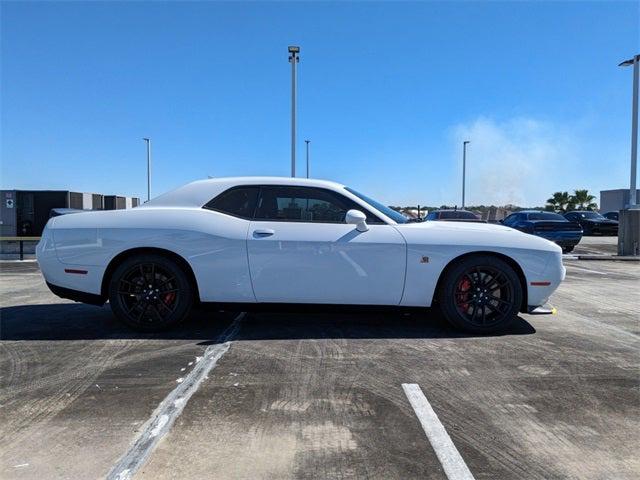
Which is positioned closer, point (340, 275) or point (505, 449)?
point (505, 449)

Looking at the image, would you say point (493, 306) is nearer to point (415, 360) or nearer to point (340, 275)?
point (415, 360)

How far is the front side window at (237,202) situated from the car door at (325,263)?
0.22 metres

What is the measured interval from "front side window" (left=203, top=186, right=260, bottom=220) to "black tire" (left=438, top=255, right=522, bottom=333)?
Result: 205 centimetres

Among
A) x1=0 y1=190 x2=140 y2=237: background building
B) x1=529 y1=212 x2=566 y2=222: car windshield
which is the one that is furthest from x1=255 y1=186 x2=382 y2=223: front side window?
x1=0 y1=190 x2=140 y2=237: background building

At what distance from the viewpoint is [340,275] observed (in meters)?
4.64

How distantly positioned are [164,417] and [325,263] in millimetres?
2130

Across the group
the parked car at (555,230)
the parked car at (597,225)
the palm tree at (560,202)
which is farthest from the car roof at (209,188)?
the palm tree at (560,202)

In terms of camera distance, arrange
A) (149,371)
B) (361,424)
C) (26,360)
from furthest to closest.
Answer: (26,360) → (149,371) → (361,424)

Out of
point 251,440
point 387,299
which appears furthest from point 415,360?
point 251,440

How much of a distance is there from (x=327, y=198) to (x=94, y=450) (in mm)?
3040

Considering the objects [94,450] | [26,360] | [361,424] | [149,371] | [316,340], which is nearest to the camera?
[94,450]

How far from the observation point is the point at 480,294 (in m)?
4.77

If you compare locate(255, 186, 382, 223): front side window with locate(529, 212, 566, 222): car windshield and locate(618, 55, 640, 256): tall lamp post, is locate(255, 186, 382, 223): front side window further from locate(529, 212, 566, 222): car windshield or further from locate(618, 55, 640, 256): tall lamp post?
locate(618, 55, 640, 256): tall lamp post

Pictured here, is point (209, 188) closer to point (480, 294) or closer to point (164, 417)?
point (164, 417)
